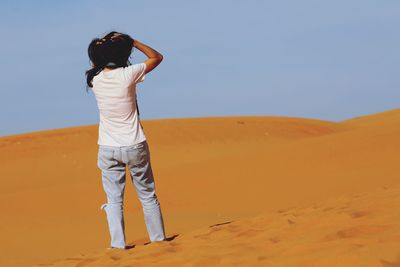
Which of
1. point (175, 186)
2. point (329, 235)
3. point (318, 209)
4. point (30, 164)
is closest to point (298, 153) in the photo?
point (175, 186)

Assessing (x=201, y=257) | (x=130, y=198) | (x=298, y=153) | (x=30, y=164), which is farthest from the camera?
(x=30, y=164)

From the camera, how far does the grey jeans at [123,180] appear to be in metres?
5.44

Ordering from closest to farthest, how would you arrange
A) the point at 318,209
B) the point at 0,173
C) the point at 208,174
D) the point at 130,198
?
1. the point at 318,209
2. the point at 130,198
3. the point at 208,174
4. the point at 0,173

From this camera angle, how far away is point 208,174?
13266mm

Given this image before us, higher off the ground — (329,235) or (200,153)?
(329,235)

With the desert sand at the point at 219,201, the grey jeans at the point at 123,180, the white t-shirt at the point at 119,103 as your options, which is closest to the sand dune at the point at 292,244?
the desert sand at the point at 219,201

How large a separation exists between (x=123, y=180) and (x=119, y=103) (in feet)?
2.23

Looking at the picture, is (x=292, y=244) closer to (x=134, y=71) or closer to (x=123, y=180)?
(x=123, y=180)

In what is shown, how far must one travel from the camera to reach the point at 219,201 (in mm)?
11469

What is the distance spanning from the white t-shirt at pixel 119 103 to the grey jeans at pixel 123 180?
0.08m

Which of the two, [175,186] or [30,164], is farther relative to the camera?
[30,164]

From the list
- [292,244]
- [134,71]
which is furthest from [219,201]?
[292,244]

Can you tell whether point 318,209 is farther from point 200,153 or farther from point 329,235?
point 200,153

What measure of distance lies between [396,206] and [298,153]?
29.1 ft
